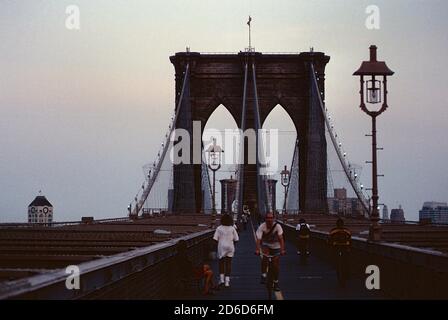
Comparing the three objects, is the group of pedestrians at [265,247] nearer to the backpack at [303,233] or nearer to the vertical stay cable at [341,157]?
the backpack at [303,233]

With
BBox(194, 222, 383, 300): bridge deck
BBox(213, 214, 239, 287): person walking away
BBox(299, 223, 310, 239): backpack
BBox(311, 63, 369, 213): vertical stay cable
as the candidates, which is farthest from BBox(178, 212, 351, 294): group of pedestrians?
BBox(311, 63, 369, 213): vertical stay cable

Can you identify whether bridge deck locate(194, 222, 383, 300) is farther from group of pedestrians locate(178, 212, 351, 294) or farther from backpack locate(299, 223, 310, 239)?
backpack locate(299, 223, 310, 239)

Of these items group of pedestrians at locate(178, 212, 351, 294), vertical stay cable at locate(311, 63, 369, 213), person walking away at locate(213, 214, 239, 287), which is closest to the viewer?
group of pedestrians at locate(178, 212, 351, 294)

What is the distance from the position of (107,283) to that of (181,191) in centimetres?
9032

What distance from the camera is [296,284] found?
18984mm

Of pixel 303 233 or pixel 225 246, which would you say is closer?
pixel 225 246

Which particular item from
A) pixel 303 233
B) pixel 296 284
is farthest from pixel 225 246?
pixel 303 233

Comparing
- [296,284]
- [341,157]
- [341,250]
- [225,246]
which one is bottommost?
[296,284]

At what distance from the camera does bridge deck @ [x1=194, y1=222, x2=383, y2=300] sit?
1605 centimetres

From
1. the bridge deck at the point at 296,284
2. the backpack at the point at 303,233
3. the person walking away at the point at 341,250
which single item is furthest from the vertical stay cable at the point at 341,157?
the person walking away at the point at 341,250

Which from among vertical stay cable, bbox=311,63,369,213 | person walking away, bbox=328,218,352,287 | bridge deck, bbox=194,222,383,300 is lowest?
bridge deck, bbox=194,222,383,300

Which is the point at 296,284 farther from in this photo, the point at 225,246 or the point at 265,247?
the point at 265,247

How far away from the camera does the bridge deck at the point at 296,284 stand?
16.1m
